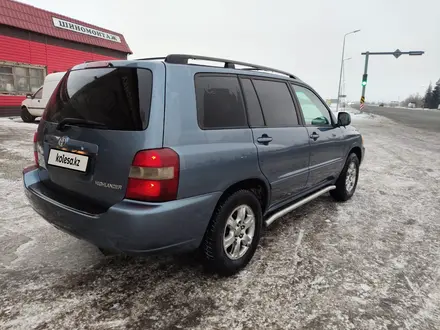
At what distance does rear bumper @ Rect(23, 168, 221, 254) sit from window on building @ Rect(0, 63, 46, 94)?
16286 millimetres

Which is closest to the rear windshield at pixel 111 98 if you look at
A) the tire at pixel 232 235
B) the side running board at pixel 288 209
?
the tire at pixel 232 235

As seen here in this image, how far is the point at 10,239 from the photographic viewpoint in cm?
326

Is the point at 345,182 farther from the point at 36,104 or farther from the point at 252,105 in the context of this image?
the point at 36,104

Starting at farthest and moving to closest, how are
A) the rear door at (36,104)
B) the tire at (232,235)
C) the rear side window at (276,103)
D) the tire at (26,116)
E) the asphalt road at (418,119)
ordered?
the asphalt road at (418,119)
the tire at (26,116)
the rear door at (36,104)
the rear side window at (276,103)
the tire at (232,235)

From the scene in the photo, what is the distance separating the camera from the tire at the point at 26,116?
13.7m

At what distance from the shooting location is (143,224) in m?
2.06

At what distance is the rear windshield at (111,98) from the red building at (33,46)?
1578cm

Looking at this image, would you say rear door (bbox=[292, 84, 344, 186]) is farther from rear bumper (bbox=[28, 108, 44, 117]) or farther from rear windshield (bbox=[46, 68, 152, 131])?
rear bumper (bbox=[28, 108, 44, 117])

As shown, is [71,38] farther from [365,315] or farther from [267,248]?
[365,315]

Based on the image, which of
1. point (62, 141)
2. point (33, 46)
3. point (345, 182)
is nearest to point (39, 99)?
point (33, 46)

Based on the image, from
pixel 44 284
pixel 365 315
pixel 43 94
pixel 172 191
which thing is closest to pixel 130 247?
pixel 172 191

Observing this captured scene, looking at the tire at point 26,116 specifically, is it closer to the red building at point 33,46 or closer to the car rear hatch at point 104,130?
the red building at point 33,46

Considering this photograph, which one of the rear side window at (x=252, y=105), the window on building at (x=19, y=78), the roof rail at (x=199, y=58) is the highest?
the window on building at (x=19, y=78)

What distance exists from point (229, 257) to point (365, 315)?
3.47ft
